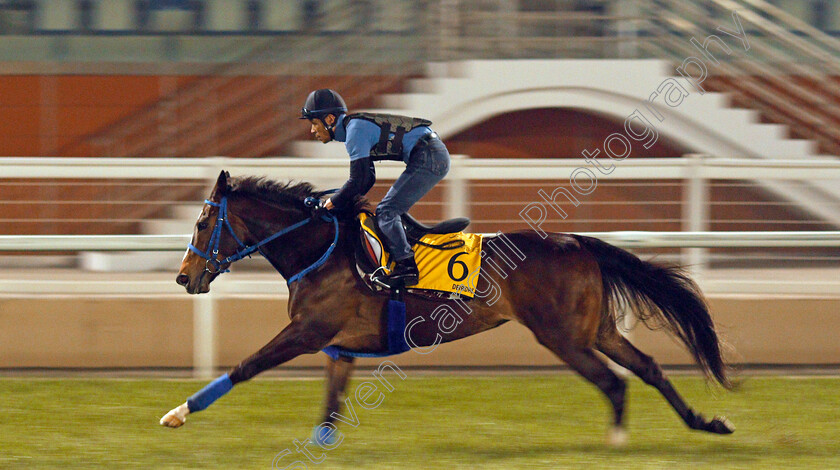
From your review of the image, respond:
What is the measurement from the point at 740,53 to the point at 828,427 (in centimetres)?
628

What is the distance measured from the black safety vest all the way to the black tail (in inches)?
40.6

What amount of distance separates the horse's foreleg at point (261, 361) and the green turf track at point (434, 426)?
220 mm

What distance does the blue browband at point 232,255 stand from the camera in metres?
5.25

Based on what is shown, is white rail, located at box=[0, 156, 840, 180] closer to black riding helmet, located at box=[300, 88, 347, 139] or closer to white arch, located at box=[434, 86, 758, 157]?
black riding helmet, located at box=[300, 88, 347, 139]

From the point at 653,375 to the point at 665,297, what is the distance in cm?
43

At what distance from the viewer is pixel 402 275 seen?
17.3ft

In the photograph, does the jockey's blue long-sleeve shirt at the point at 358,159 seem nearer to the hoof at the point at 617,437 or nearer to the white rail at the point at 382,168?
the hoof at the point at 617,437

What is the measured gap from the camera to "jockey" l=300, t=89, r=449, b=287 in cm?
516

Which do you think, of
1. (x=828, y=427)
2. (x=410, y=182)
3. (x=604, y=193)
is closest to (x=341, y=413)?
(x=410, y=182)

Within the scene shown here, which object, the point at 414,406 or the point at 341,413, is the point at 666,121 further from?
the point at 341,413

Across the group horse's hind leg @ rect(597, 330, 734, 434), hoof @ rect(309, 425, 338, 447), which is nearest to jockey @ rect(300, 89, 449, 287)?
hoof @ rect(309, 425, 338, 447)

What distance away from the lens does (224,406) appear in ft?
19.9

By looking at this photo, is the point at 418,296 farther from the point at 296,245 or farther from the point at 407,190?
the point at 296,245

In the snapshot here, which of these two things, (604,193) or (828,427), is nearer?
(828,427)
